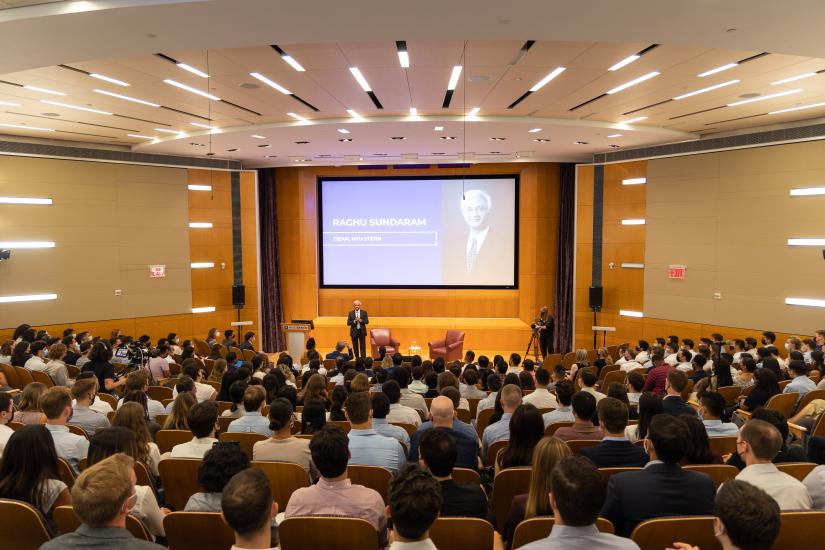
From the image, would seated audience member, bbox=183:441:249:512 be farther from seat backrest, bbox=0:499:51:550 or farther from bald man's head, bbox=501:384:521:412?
bald man's head, bbox=501:384:521:412

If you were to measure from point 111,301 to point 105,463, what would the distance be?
1239 centimetres

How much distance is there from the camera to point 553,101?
30.1 feet

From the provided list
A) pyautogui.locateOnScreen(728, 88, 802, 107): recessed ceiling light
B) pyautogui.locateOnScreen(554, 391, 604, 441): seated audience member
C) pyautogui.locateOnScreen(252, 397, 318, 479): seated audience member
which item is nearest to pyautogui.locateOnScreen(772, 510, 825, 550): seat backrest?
pyautogui.locateOnScreen(554, 391, 604, 441): seated audience member

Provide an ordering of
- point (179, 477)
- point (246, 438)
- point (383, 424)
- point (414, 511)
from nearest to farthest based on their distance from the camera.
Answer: point (414, 511) → point (179, 477) → point (246, 438) → point (383, 424)

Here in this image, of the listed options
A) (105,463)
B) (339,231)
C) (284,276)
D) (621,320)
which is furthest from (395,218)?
(105,463)

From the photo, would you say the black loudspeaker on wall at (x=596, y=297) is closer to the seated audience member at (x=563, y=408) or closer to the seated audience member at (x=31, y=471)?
the seated audience member at (x=563, y=408)

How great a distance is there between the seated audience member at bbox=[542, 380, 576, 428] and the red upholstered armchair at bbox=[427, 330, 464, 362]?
27.8ft

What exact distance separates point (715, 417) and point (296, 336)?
11.5m

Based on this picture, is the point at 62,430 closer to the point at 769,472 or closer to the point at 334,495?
the point at 334,495

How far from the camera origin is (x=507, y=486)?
3570mm

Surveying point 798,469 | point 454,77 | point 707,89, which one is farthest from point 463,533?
point 707,89

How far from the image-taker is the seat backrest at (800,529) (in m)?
2.64

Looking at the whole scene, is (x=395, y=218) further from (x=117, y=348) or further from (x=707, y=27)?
(x=707, y=27)

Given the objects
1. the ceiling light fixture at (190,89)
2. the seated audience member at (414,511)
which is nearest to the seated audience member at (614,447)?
the seated audience member at (414,511)
